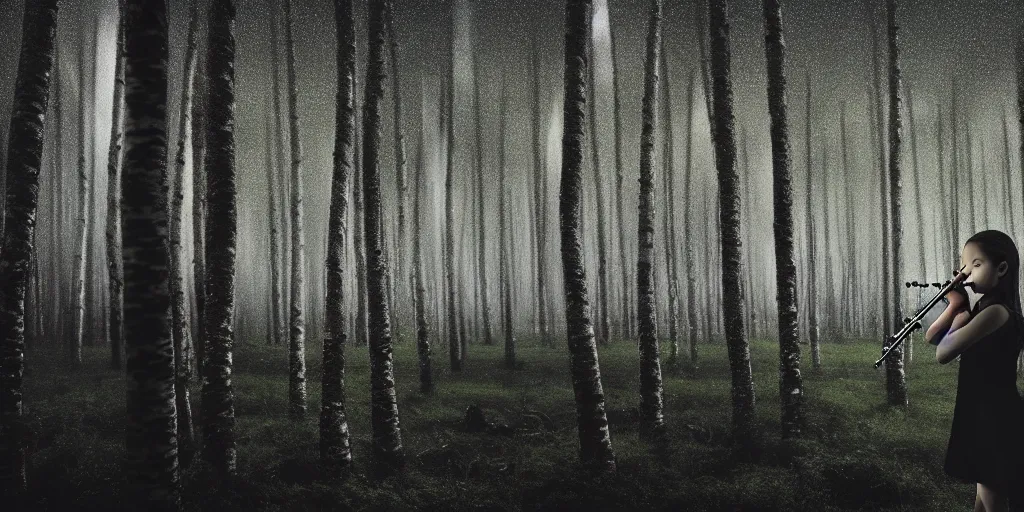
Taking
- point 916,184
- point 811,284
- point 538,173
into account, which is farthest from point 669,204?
point 916,184

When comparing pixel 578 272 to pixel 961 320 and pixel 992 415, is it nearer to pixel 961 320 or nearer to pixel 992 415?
pixel 961 320

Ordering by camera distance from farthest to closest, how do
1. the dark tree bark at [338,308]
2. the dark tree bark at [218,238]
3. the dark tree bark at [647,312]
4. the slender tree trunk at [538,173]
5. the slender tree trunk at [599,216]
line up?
the slender tree trunk at [538,173] < the slender tree trunk at [599,216] < the dark tree bark at [647,312] < the dark tree bark at [338,308] < the dark tree bark at [218,238]

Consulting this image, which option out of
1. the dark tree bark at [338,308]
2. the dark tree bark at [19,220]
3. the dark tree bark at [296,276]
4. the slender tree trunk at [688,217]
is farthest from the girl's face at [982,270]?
the slender tree trunk at [688,217]

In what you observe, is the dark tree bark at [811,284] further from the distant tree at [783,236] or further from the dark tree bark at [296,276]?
the dark tree bark at [296,276]

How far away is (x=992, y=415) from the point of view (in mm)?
3865

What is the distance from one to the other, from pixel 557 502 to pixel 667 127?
1785cm

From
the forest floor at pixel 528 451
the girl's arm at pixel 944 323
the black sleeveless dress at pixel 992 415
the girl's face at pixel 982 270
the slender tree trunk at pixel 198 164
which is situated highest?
the slender tree trunk at pixel 198 164

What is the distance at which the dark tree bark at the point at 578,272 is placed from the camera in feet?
25.3

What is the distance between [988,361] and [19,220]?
9.72 m

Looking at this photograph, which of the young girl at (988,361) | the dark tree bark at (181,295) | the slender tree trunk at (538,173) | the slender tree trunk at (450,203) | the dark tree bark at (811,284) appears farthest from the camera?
the slender tree trunk at (538,173)

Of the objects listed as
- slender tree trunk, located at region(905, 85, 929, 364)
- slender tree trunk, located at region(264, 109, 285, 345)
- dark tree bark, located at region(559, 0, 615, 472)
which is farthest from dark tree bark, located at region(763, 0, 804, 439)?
slender tree trunk, located at region(905, 85, 929, 364)

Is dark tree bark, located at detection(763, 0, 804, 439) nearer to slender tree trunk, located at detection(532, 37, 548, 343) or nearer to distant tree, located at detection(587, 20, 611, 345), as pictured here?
distant tree, located at detection(587, 20, 611, 345)

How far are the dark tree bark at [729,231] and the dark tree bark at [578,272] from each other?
3182 mm

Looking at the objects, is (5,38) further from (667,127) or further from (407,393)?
(667,127)
